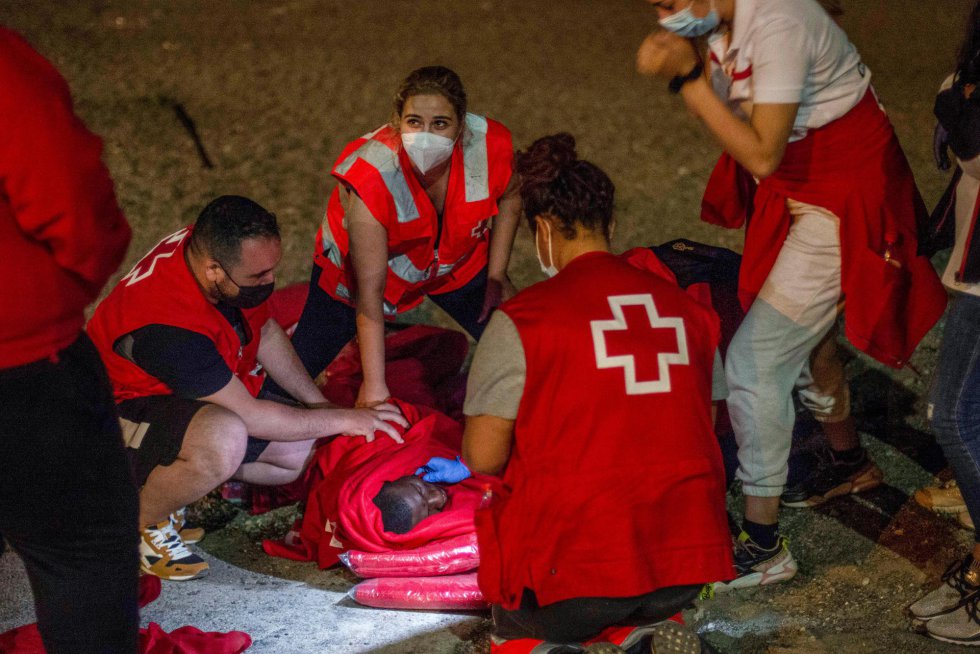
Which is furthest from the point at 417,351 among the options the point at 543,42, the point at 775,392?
the point at 543,42

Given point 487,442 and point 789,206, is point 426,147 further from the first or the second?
point 487,442

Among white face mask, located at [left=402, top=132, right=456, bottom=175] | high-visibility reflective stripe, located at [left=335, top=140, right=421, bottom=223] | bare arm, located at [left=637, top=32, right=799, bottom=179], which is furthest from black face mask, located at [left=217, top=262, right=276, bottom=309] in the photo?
bare arm, located at [left=637, top=32, right=799, bottom=179]

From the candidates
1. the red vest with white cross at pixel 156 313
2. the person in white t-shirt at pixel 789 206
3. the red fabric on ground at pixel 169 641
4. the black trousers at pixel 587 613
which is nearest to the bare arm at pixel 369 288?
the red vest with white cross at pixel 156 313

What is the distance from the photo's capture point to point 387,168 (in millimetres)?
3369

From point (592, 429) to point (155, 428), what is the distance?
1.60 meters

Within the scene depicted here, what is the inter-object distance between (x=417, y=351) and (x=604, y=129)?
2862 millimetres

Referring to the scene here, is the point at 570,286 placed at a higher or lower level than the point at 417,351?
higher

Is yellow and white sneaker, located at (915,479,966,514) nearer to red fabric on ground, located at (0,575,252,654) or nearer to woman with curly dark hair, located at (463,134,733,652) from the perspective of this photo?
woman with curly dark hair, located at (463,134,733,652)

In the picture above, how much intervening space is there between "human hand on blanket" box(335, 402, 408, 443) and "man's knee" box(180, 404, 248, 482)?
1.32 ft

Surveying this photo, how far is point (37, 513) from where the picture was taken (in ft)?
6.53

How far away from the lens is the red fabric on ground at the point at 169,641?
264cm

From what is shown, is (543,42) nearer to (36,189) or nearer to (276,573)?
(276,573)

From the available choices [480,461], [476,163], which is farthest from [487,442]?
[476,163]

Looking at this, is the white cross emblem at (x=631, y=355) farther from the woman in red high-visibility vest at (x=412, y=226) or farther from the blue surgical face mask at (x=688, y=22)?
the woman in red high-visibility vest at (x=412, y=226)
